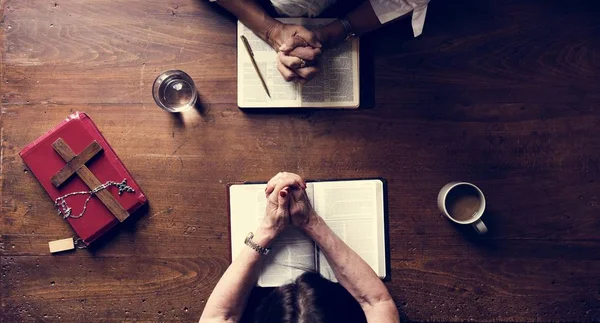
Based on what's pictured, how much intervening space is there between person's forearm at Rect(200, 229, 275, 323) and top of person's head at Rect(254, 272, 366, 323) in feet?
0.18

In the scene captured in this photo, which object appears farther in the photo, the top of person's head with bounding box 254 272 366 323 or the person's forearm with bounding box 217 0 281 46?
the person's forearm with bounding box 217 0 281 46

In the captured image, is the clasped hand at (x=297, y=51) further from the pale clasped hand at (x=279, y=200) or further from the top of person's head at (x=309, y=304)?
the top of person's head at (x=309, y=304)

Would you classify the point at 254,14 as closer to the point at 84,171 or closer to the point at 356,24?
the point at 356,24

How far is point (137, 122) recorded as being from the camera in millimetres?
1145

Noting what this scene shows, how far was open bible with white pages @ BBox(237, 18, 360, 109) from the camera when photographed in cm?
114

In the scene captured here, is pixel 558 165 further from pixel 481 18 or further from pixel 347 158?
pixel 347 158

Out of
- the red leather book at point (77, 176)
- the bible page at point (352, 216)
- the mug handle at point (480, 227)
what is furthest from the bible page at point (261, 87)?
the mug handle at point (480, 227)

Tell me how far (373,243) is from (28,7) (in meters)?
1.02

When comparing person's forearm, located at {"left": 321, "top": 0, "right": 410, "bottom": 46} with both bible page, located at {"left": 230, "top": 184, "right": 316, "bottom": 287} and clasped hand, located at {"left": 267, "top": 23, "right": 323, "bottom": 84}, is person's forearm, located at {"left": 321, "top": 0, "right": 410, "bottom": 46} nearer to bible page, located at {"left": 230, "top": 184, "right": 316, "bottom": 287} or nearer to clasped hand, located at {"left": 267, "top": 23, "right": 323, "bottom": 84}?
clasped hand, located at {"left": 267, "top": 23, "right": 323, "bottom": 84}

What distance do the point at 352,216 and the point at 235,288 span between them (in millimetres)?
322

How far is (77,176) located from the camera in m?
1.11

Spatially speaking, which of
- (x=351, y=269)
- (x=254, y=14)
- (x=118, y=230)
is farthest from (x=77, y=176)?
(x=351, y=269)

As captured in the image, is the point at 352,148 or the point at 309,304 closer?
the point at 309,304

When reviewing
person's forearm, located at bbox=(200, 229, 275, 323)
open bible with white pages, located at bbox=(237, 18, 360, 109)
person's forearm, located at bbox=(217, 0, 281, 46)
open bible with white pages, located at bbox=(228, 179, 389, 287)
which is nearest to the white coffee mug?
open bible with white pages, located at bbox=(228, 179, 389, 287)
